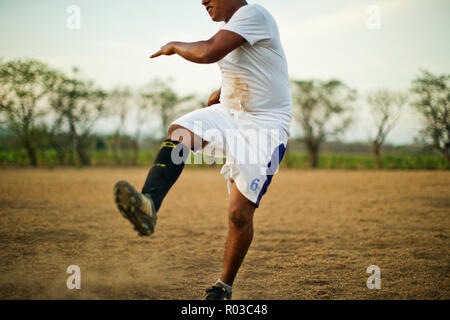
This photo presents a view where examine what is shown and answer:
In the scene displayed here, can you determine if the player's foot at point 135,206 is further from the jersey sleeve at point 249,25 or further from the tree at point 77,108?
the tree at point 77,108

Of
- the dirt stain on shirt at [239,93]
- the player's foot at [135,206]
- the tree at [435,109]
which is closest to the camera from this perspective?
the player's foot at [135,206]

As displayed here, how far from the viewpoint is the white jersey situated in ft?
7.72

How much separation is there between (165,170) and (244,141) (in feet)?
1.91

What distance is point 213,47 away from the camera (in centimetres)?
211

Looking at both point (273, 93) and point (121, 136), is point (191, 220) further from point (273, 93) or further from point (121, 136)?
point (121, 136)

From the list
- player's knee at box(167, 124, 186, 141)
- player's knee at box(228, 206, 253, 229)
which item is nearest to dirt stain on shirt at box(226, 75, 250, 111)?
player's knee at box(167, 124, 186, 141)

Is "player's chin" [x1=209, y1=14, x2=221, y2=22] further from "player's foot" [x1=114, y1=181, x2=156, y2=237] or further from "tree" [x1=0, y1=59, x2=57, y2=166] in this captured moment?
"tree" [x1=0, y1=59, x2=57, y2=166]

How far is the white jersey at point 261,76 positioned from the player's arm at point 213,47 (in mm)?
173

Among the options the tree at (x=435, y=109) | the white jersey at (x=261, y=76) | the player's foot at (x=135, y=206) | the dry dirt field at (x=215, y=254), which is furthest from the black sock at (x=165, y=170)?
the tree at (x=435, y=109)

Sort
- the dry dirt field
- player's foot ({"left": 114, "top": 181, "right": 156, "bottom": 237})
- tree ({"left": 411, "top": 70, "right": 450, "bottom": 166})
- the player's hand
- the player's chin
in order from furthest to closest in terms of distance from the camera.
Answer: tree ({"left": 411, "top": 70, "right": 450, "bottom": 166})
the dry dirt field
the player's chin
the player's hand
player's foot ({"left": 114, "top": 181, "right": 156, "bottom": 237})

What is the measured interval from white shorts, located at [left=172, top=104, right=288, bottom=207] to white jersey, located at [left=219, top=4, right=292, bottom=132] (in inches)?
2.9

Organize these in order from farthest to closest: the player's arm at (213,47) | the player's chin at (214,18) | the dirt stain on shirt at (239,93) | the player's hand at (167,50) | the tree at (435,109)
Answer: the tree at (435,109)
the player's chin at (214,18)
the dirt stain on shirt at (239,93)
the player's hand at (167,50)
the player's arm at (213,47)

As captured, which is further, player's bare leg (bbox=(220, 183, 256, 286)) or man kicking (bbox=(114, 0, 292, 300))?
player's bare leg (bbox=(220, 183, 256, 286))

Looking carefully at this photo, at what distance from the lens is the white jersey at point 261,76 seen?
2354mm
